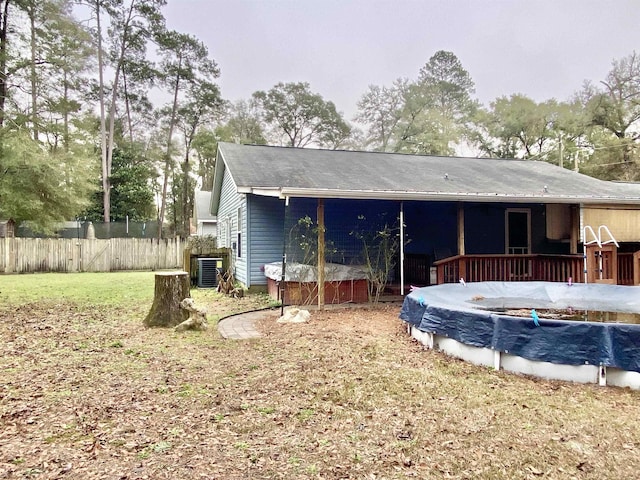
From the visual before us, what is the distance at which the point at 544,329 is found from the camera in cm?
402

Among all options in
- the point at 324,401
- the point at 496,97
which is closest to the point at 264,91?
the point at 496,97

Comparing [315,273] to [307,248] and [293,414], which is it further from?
[293,414]

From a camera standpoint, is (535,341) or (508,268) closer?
(535,341)

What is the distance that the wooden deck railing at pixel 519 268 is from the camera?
9.12 meters

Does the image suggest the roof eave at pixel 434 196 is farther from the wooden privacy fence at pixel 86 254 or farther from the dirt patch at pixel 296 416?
the wooden privacy fence at pixel 86 254

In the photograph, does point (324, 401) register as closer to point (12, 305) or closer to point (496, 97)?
point (12, 305)

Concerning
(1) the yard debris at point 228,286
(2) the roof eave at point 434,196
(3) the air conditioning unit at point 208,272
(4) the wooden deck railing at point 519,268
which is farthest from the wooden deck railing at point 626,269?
(3) the air conditioning unit at point 208,272

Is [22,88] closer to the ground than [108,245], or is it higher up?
higher up

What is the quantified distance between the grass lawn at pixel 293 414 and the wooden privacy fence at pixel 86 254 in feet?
41.8

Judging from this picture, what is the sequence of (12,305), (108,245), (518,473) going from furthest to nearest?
(108,245) → (12,305) → (518,473)

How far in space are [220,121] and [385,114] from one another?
12039mm

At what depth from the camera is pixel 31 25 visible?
936 cm

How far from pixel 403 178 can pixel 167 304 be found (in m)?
6.59

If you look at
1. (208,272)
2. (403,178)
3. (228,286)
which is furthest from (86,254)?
(403,178)
